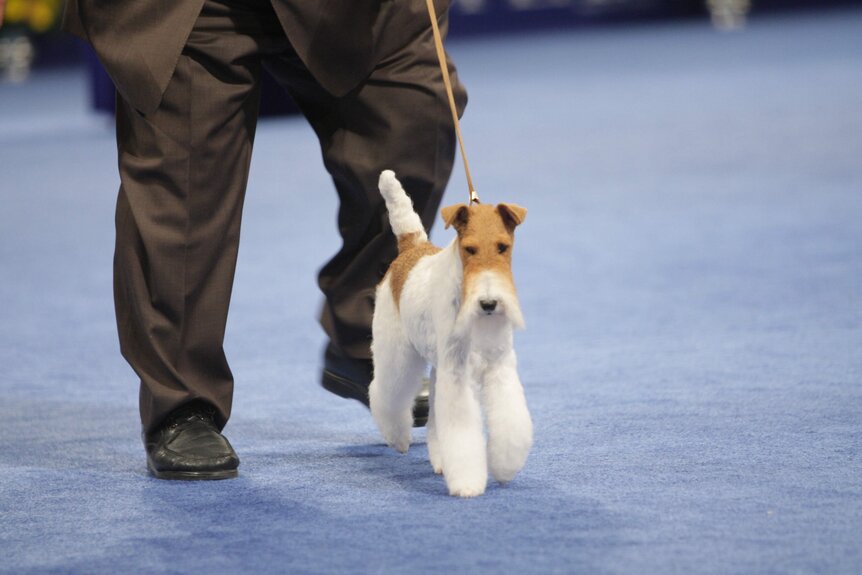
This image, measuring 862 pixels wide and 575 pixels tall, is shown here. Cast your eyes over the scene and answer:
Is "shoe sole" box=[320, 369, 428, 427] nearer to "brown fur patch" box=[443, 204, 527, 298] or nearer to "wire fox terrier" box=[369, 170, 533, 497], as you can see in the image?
"wire fox terrier" box=[369, 170, 533, 497]

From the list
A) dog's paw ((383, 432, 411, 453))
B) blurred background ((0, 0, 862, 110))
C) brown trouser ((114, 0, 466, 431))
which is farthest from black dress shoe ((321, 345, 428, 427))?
blurred background ((0, 0, 862, 110))

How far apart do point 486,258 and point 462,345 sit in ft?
0.58

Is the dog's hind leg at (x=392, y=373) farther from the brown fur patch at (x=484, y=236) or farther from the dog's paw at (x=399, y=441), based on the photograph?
the brown fur patch at (x=484, y=236)

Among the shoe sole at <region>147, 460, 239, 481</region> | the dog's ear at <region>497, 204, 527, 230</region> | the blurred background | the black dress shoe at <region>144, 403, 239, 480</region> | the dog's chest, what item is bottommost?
the shoe sole at <region>147, 460, 239, 481</region>

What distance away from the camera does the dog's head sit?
1.88m

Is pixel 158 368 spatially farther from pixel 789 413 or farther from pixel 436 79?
pixel 789 413

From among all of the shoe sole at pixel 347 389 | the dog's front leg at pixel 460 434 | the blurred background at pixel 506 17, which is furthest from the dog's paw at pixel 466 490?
the blurred background at pixel 506 17

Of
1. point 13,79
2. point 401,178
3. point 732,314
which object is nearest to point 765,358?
point 732,314

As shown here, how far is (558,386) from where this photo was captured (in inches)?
113

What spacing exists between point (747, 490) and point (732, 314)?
1.46m

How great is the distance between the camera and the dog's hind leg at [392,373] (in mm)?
2258

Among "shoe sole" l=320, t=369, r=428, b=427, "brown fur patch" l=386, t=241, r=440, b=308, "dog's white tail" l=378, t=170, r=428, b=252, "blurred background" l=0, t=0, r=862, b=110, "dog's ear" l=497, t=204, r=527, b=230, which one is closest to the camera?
"dog's ear" l=497, t=204, r=527, b=230

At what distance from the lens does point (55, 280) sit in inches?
172

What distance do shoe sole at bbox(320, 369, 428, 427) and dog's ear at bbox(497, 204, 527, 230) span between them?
70 centimetres
